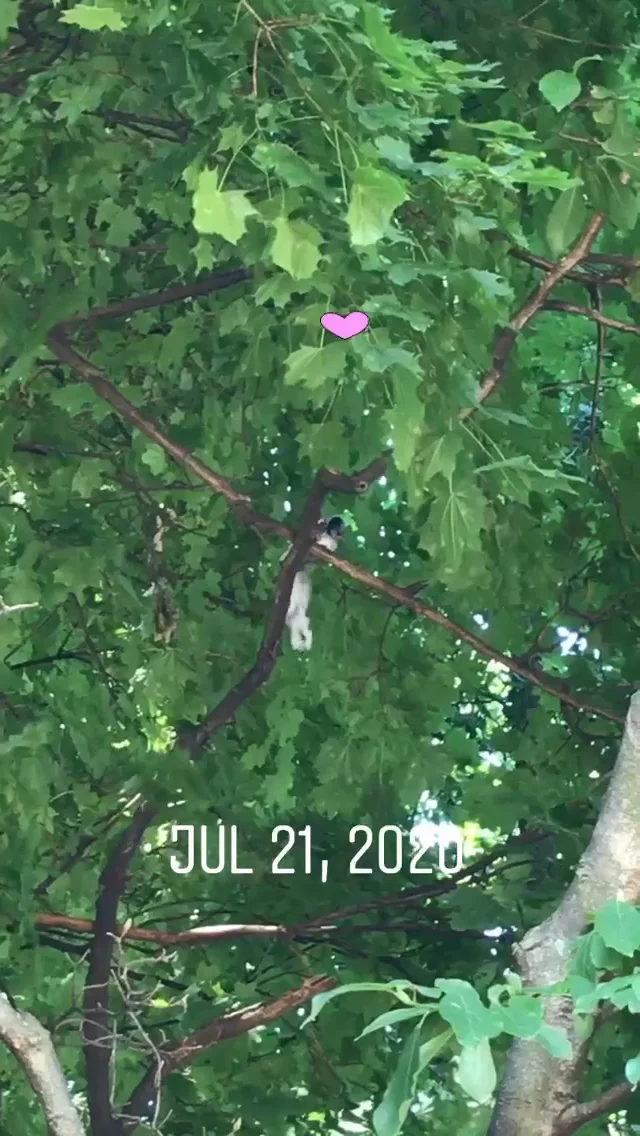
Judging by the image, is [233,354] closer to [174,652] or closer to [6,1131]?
[174,652]

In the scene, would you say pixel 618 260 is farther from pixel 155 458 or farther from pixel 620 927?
pixel 620 927

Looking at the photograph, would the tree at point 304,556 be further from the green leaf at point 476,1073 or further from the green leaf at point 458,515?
the green leaf at point 476,1073

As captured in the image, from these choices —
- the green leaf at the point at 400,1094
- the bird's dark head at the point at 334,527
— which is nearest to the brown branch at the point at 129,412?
the bird's dark head at the point at 334,527

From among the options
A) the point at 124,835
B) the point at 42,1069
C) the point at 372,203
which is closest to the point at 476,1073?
the point at 372,203

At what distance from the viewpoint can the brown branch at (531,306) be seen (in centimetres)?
175

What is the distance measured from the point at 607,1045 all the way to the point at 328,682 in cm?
73

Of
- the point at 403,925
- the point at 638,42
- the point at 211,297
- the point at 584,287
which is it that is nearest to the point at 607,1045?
the point at 403,925

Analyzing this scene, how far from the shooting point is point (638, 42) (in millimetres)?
1909

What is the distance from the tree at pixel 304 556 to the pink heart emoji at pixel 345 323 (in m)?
0.02

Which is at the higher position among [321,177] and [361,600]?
[321,177]

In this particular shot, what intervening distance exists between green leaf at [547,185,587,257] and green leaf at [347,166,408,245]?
463 millimetres

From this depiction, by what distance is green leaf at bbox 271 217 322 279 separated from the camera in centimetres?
126

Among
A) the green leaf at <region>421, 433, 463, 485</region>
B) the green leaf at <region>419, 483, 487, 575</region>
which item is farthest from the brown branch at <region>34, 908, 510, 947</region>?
the green leaf at <region>421, 433, 463, 485</region>

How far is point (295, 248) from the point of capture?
4.17ft
